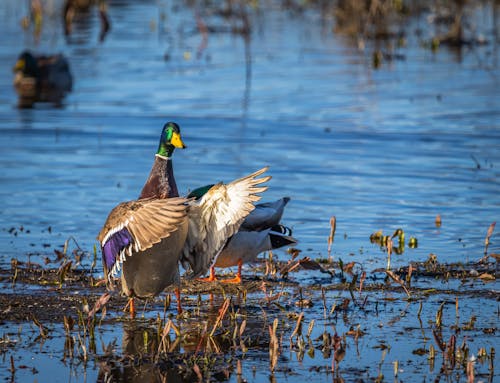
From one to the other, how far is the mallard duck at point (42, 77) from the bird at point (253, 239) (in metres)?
10.1

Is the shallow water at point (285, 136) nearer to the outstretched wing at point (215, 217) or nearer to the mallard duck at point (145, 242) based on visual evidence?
the mallard duck at point (145, 242)

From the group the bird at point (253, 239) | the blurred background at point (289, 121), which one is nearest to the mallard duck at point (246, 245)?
the bird at point (253, 239)

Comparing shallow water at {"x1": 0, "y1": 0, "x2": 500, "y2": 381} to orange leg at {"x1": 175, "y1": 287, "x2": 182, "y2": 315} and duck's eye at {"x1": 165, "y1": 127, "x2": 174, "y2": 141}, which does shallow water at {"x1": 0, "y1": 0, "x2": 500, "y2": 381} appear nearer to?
orange leg at {"x1": 175, "y1": 287, "x2": 182, "y2": 315}

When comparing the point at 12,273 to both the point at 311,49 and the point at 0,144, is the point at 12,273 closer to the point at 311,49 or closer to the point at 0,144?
the point at 0,144

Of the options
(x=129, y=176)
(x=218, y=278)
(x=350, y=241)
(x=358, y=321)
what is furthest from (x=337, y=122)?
(x=358, y=321)

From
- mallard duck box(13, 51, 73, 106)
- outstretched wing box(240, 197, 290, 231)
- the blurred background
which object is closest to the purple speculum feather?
outstretched wing box(240, 197, 290, 231)

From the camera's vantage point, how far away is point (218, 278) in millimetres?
7609

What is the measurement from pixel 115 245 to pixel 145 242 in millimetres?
326

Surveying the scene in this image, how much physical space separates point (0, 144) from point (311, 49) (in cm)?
891

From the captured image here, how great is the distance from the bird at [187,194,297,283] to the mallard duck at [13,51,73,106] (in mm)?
10061

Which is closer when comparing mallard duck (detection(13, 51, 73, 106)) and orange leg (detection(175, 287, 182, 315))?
orange leg (detection(175, 287, 182, 315))

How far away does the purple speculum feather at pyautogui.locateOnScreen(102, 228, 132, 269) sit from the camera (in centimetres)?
588

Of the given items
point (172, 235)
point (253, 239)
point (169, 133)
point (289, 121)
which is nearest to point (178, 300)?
point (172, 235)

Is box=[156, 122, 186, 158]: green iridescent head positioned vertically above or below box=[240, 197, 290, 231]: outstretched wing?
above
